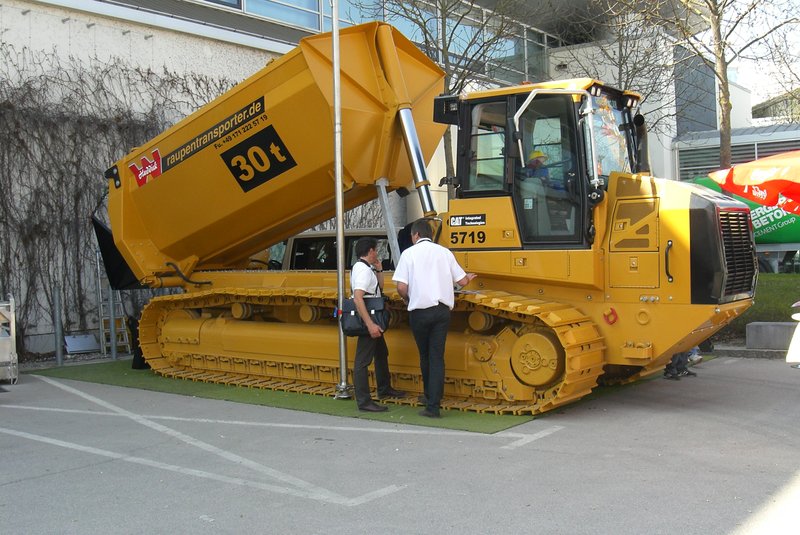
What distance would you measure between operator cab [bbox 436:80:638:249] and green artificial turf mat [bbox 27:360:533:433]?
68.9 inches

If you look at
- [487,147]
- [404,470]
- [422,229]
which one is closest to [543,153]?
[487,147]

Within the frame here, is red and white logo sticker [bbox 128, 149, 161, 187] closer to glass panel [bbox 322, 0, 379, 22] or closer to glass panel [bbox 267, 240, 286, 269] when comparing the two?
glass panel [bbox 267, 240, 286, 269]

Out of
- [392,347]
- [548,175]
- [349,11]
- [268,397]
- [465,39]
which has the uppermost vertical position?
[349,11]

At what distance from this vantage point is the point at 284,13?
16484 millimetres

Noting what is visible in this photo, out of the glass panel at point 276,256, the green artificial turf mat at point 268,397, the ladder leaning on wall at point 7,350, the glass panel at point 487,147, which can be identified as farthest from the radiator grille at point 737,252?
the ladder leaning on wall at point 7,350

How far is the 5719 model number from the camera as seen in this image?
25.7 feet

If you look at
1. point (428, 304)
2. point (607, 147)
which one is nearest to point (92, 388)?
point (428, 304)

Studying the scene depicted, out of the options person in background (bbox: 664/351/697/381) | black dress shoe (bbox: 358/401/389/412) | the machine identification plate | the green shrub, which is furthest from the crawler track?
the green shrub

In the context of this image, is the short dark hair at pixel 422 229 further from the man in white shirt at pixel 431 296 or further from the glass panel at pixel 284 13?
the glass panel at pixel 284 13

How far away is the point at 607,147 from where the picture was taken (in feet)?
25.3

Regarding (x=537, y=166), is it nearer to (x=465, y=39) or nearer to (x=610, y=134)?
(x=610, y=134)

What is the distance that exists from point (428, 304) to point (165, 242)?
4.48m

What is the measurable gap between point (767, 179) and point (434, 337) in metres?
4.33

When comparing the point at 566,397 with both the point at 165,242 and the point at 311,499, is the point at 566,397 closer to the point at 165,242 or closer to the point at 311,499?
the point at 311,499
